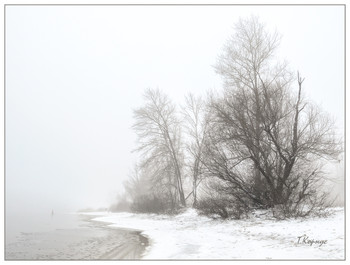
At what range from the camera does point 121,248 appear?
37.8 ft

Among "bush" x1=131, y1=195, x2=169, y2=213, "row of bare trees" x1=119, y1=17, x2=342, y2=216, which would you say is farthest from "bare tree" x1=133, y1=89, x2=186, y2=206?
"row of bare trees" x1=119, y1=17, x2=342, y2=216

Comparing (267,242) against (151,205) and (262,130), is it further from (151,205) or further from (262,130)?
(151,205)

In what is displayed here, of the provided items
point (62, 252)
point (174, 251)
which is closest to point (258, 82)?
point (174, 251)

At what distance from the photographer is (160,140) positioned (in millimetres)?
30703

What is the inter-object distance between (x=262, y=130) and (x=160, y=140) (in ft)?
52.4

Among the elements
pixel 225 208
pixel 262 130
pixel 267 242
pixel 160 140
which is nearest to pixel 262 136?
pixel 262 130

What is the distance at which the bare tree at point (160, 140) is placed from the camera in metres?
30.1

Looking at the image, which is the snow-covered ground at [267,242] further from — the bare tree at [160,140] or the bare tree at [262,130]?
the bare tree at [160,140]

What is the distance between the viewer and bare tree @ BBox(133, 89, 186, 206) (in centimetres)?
3010

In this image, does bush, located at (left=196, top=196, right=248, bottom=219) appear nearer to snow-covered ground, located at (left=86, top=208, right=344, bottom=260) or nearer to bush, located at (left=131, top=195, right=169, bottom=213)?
snow-covered ground, located at (left=86, top=208, right=344, bottom=260)

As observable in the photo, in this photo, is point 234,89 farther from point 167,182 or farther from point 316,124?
point 167,182

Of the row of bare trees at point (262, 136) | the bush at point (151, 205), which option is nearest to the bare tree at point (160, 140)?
the bush at point (151, 205)

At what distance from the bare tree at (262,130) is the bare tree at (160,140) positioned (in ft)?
42.9

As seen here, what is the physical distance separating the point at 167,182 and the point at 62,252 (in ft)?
67.5
